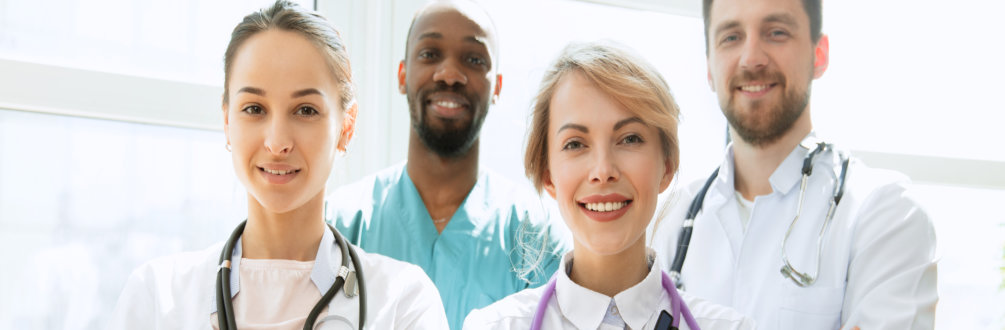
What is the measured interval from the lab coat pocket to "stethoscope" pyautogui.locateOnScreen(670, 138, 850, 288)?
29 millimetres

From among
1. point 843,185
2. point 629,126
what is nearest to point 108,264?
point 629,126

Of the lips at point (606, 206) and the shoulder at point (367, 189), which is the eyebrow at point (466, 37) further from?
the lips at point (606, 206)

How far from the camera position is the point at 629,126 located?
1.44 meters

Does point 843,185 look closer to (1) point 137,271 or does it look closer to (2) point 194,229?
(1) point 137,271

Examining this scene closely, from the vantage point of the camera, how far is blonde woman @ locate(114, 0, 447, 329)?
4.78 feet

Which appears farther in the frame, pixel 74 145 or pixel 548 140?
pixel 74 145

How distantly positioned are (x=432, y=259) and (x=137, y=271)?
793 millimetres

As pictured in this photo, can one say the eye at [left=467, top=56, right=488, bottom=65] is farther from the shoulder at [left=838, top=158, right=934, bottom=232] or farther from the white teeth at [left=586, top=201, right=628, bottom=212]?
the shoulder at [left=838, top=158, right=934, bottom=232]

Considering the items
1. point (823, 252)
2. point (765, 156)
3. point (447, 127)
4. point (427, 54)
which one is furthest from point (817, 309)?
point (427, 54)

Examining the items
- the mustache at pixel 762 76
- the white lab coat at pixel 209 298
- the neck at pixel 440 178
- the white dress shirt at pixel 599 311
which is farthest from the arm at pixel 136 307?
the mustache at pixel 762 76

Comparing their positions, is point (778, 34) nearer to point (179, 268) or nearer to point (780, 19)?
point (780, 19)

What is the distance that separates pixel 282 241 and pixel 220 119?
40.3 inches

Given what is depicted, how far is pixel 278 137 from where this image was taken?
56.9 inches

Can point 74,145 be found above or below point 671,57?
below
